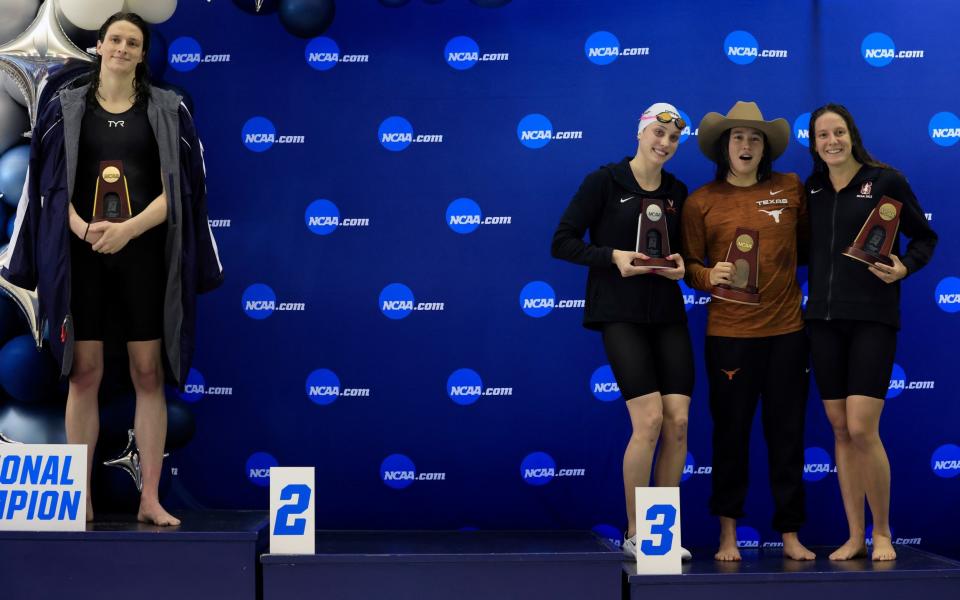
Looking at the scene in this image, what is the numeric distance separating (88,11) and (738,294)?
2.62m

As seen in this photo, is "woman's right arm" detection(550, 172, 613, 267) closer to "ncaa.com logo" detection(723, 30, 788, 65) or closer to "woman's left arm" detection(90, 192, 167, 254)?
"ncaa.com logo" detection(723, 30, 788, 65)

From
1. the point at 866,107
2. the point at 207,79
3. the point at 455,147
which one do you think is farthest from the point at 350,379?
the point at 866,107

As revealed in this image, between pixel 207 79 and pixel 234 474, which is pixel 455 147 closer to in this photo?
pixel 207 79

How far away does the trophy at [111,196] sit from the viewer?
350 centimetres

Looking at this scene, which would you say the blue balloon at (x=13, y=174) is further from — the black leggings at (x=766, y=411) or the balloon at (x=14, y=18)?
the black leggings at (x=766, y=411)

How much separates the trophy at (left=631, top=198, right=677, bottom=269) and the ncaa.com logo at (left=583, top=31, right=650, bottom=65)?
1.12m

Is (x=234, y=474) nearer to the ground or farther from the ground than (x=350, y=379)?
nearer to the ground

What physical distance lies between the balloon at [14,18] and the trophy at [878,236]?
317 cm

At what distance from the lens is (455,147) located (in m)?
4.64

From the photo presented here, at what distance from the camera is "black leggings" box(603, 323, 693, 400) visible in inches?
147

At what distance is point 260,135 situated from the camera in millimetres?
4602

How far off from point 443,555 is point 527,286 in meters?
1.55

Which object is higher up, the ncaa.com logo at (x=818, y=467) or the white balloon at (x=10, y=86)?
the white balloon at (x=10, y=86)

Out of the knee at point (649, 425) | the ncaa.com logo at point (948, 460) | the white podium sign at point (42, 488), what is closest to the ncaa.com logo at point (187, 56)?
the white podium sign at point (42, 488)
